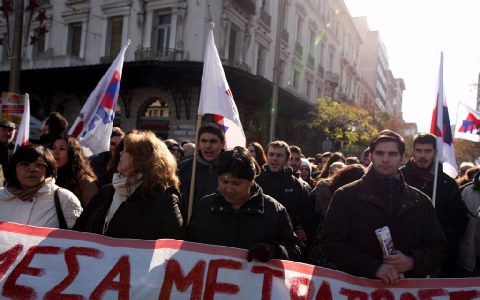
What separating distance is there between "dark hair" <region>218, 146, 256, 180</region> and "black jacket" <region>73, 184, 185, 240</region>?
0.36 meters

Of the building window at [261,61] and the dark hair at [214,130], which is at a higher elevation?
the building window at [261,61]

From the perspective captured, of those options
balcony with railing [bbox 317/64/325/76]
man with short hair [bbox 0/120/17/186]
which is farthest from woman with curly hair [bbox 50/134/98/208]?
balcony with railing [bbox 317/64/325/76]

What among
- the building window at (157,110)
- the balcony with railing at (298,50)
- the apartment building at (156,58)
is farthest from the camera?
the balcony with railing at (298,50)

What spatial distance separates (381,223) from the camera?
2732mm

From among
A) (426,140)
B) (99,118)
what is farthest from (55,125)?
(426,140)

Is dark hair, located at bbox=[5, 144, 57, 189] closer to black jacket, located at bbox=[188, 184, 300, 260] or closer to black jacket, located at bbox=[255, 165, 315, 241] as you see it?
black jacket, located at bbox=[188, 184, 300, 260]

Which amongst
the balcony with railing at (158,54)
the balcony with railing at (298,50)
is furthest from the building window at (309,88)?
the balcony with railing at (158,54)

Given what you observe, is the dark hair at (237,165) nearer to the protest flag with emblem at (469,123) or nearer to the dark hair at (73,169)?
the dark hair at (73,169)

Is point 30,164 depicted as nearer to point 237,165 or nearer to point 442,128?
point 237,165

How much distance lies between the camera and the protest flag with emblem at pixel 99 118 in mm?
4398

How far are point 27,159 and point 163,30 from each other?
50.7 ft

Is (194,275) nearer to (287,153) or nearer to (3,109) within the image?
(287,153)

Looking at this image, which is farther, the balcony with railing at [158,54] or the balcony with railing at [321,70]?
the balcony with railing at [321,70]

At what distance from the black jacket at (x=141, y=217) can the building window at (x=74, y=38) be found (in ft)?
61.5
